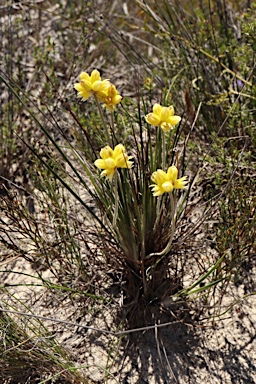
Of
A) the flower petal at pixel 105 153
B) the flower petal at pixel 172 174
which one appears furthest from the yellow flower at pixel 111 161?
the flower petal at pixel 172 174

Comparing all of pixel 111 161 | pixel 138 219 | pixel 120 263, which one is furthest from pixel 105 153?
pixel 120 263

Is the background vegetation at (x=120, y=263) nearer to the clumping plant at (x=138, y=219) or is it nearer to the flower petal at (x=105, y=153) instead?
the clumping plant at (x=138, y=219)

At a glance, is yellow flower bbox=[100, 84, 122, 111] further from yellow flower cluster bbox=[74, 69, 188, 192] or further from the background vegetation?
the background vegetation

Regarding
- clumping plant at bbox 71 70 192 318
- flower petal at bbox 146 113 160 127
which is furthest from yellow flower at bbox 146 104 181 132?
clumping plant at bbox 71 70 192 318

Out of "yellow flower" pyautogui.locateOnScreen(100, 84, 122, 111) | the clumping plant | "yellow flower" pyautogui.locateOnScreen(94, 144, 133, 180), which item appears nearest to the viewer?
"yellow flower" pyautogui.locateOnScreen(94, 144, 133, 180)

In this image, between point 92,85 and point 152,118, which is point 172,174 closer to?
point 152,118
